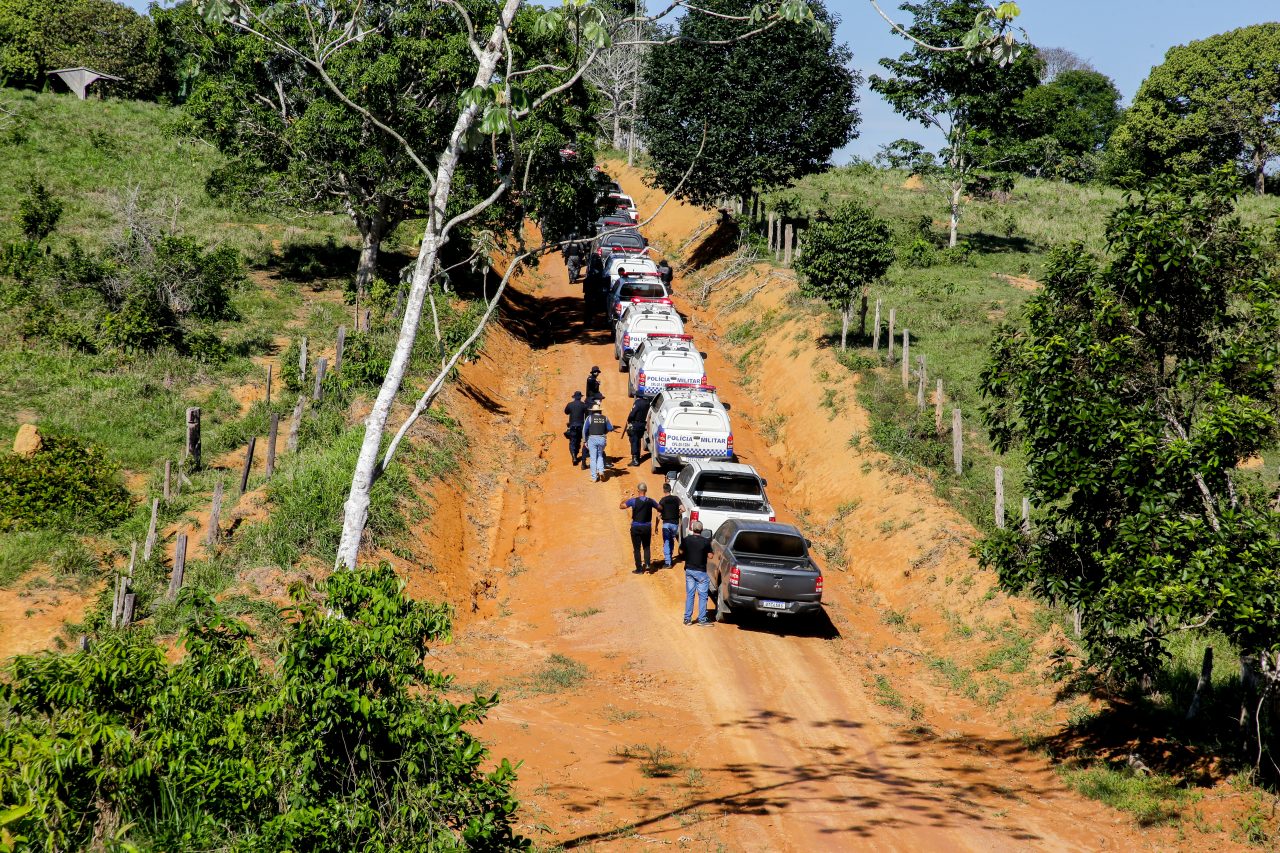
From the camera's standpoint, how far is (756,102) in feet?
138

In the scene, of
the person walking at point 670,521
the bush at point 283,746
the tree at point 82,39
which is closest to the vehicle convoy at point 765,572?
the person walking at point 670,521

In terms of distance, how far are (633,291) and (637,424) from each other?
11.1 metres

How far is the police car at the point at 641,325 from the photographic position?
1171 inches

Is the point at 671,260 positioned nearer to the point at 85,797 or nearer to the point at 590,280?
the point at 590,280

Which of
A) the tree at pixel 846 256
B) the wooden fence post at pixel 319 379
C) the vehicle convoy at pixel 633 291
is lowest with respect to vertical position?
the wooden fence post at pixel 319 379

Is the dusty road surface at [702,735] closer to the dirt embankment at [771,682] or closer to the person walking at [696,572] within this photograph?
the dirt embankment at [771,682]

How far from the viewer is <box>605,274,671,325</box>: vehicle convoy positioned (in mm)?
34031

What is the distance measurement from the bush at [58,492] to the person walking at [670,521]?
10875 millimetres

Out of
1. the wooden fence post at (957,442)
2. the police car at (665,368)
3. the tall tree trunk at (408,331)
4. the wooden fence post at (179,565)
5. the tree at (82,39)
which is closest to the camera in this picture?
the tall tree trunk at (408,331)

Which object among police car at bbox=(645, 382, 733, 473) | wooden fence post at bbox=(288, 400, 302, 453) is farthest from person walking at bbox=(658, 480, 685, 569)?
wooden fence post at bbox=(288, 400, 302, 453)

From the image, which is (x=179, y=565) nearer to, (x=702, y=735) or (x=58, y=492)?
(x=58, y=492)

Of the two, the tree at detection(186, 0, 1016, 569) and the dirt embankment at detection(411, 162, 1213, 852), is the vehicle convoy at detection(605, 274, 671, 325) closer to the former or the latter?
the dirt embankment at detection(411, 162, 1213, 852)

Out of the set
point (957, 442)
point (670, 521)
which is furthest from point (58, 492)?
point (957, 442)

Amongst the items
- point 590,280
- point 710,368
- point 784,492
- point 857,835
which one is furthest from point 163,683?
point 590,280
